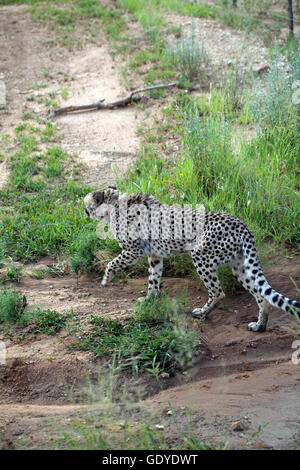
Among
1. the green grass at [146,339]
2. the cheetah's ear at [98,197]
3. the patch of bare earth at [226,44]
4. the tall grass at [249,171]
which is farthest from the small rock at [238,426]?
the patch of bare earth at [226,44]

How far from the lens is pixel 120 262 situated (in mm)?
4762

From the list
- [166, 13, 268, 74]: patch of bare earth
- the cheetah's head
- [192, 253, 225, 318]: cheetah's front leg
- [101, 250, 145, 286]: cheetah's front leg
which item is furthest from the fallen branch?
[192, 253, 225, 318]: cheetah's front leg

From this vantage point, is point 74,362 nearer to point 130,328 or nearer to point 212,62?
point 130,328

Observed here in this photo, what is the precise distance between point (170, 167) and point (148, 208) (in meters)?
2.15

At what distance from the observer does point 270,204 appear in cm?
536

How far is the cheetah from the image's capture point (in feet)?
13.4

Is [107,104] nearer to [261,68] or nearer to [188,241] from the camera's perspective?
[261,68]

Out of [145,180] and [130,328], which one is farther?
[145,180]

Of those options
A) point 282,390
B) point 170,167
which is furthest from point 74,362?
point 170,167

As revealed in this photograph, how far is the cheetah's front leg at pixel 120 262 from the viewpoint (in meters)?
4.71

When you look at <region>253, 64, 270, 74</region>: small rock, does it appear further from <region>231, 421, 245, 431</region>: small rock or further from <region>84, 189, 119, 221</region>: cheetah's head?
<region>231, 421, 245, 431</region>: small rock
